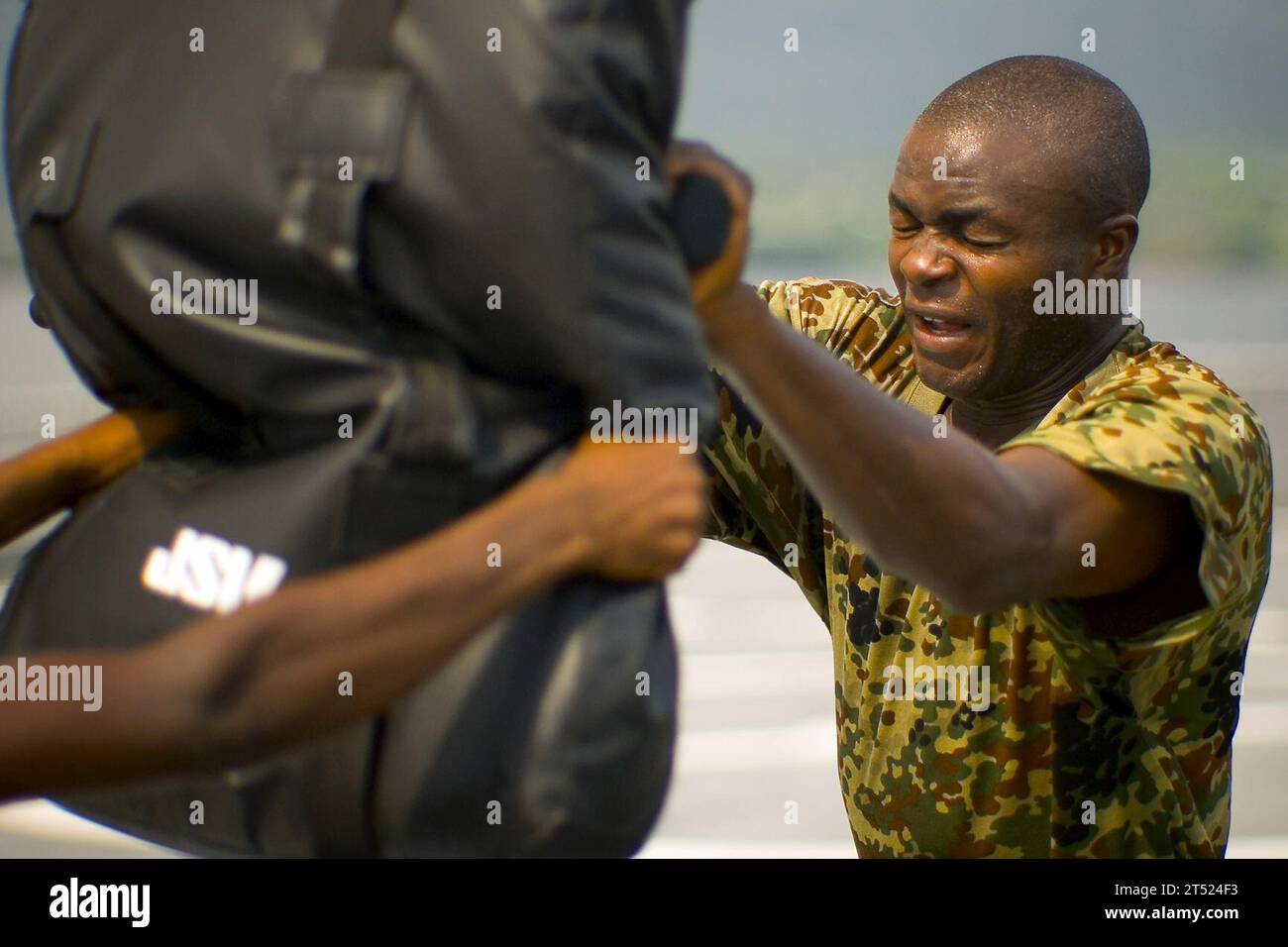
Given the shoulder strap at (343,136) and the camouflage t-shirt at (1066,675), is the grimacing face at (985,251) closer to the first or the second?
the camouflage t-shirt at (1066,675)

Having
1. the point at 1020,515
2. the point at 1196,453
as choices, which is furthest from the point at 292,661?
the point at 1196,453

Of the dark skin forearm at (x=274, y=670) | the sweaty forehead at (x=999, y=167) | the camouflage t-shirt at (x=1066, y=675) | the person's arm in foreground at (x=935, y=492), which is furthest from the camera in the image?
the sweaty forehead at (x=999, y=167)

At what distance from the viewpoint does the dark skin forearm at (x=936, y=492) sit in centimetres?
177

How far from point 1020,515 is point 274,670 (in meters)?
1.03

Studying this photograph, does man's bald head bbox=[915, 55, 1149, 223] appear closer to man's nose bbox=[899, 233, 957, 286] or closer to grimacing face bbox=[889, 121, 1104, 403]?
grimacing face bbox=[889, 121, 1104, 403]

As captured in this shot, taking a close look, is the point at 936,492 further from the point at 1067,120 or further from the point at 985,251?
the point at 1067,120

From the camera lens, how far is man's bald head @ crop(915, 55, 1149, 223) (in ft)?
7.80

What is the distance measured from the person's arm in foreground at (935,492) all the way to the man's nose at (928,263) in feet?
1.27

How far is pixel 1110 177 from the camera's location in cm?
242

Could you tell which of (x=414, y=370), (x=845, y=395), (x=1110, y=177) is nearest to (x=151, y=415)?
(x=414, y=370)

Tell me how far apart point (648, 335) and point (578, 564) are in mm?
196

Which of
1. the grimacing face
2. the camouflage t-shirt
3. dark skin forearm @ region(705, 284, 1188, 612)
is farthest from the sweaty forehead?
dark skin forearm @ region(705, 284, 1188, 612)

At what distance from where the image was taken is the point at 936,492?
1911mm

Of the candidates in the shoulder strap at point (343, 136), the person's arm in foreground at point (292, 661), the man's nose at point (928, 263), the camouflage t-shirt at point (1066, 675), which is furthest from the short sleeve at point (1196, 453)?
the shoulder strap at point (343, 136)
